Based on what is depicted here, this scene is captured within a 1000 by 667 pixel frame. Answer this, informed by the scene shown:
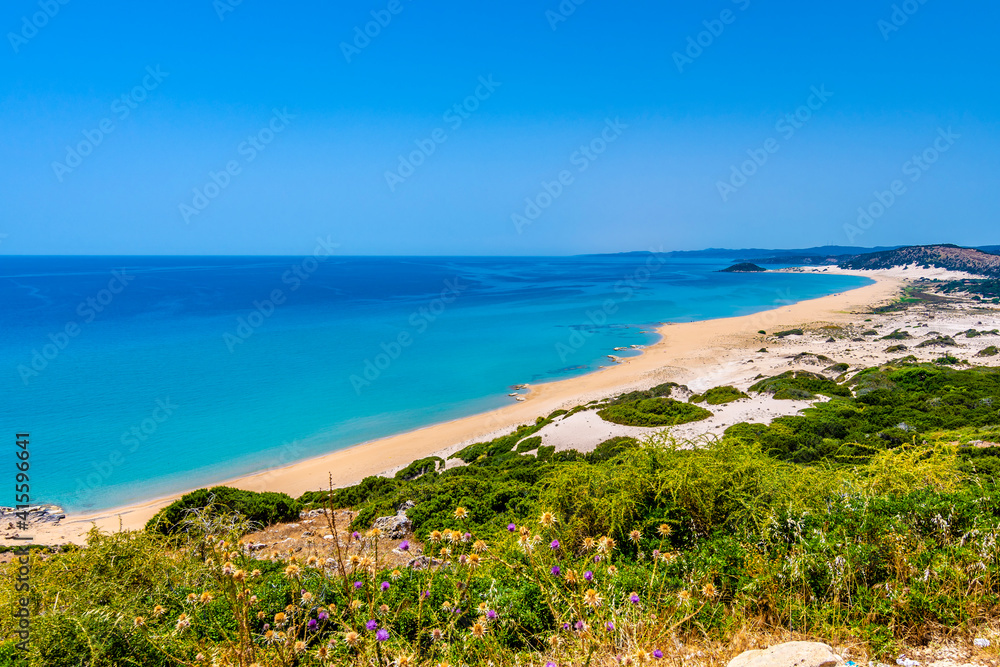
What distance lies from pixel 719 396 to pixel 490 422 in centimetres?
941

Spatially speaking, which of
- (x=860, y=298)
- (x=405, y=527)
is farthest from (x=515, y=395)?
(x=860, y=298)

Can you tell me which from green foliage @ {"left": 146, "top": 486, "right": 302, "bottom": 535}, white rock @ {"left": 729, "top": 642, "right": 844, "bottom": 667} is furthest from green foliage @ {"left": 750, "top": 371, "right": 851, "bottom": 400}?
white rock @ {"left": 729, "top": 642, "right": 844, "bottom": 667}

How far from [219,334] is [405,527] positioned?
139 ft

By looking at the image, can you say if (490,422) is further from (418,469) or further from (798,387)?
(798,387)

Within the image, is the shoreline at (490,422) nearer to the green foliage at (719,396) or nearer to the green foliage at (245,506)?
the green foliage at (245,506)

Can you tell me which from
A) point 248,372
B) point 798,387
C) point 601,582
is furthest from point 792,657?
point 248,372

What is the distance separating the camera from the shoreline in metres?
14.1

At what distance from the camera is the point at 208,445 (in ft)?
63.9

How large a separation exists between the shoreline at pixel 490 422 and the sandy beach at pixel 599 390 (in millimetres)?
36

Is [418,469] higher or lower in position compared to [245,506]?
lower

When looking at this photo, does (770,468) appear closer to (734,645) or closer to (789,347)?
(734,645)

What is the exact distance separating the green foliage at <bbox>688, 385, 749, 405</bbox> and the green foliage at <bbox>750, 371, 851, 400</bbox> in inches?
48.9

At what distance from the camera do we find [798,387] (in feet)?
60.4

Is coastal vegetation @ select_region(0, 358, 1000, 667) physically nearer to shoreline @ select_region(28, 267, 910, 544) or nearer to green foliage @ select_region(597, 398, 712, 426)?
shoreline @ select_region(28, 267, 910, 544)
